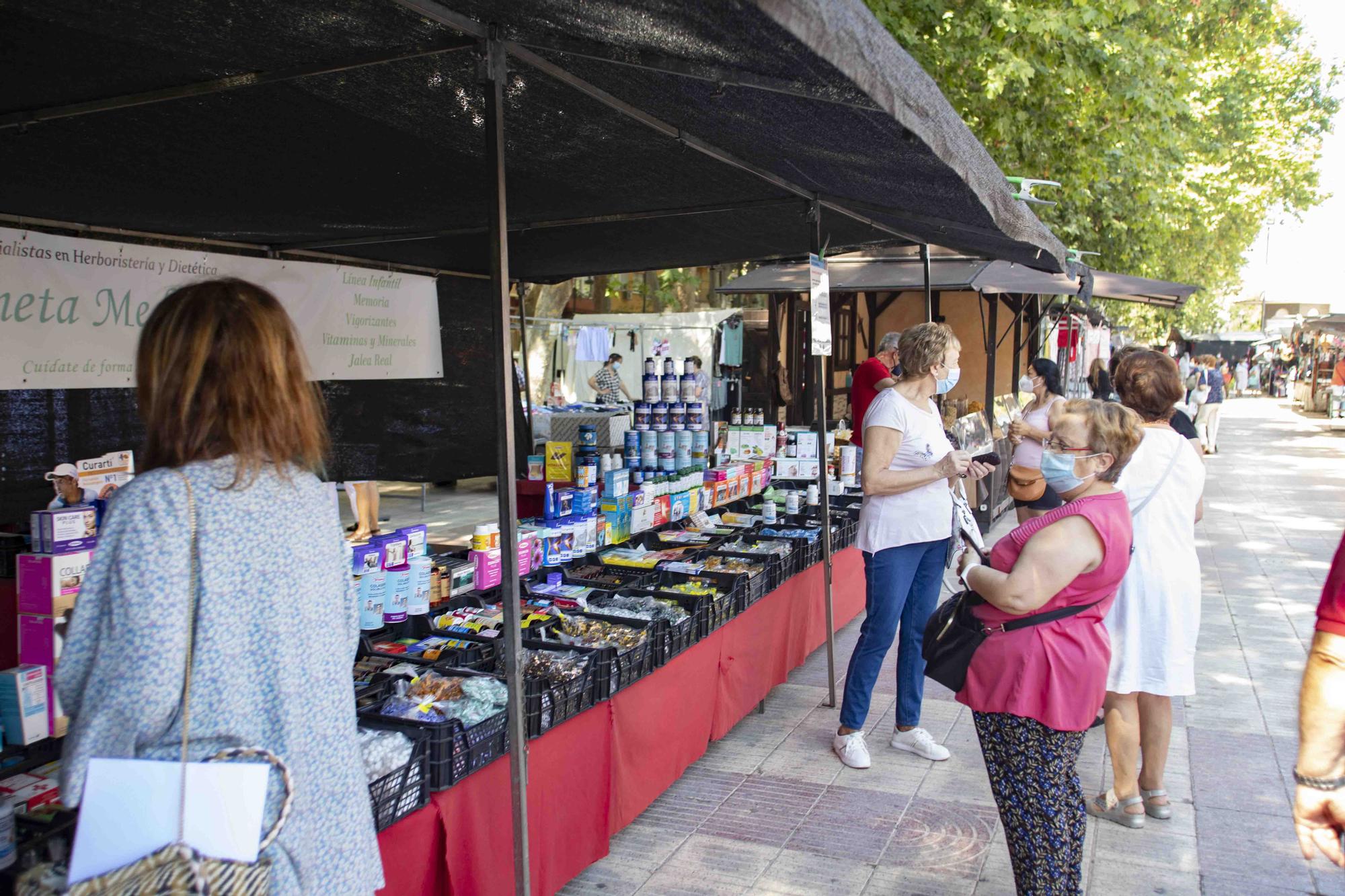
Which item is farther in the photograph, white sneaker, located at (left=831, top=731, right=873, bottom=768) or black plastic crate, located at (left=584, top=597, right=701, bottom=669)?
white sneaker, located at (left=831, top=731, right=873, bottom=768)

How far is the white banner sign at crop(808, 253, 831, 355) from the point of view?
5059 millimetres

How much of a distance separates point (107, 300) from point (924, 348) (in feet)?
15.5

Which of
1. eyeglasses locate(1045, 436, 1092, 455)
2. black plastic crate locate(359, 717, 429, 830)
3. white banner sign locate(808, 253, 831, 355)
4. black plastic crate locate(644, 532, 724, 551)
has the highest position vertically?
white banner sign locate(808, 253, 831, 355)

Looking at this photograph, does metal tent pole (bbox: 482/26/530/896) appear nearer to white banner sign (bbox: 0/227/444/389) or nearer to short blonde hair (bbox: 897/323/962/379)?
white banner sign (bbox: 0/227/444/389)

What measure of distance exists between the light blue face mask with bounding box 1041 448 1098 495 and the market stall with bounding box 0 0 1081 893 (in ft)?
3.15

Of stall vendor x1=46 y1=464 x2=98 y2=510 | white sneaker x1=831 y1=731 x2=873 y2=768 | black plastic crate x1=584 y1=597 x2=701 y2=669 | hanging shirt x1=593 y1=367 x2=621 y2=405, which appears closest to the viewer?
stall vendor x1=46 y1=464 x2=98 y2=510

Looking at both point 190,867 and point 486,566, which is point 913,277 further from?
point 190,867

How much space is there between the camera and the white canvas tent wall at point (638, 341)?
1633cm

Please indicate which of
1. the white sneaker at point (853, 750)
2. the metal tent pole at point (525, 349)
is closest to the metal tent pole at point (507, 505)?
the white sneaker at point (853, 750)

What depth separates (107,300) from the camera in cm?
564

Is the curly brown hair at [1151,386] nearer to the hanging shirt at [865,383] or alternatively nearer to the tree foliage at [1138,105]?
the hanging shirt at [865,383]

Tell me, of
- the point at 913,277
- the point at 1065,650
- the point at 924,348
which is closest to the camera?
the point at 1065,650

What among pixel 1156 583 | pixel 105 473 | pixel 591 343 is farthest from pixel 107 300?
pixel 591 343

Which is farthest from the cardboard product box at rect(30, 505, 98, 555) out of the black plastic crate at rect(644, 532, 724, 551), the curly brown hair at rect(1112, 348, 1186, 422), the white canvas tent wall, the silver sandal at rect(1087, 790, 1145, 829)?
the white canvas tent wall
